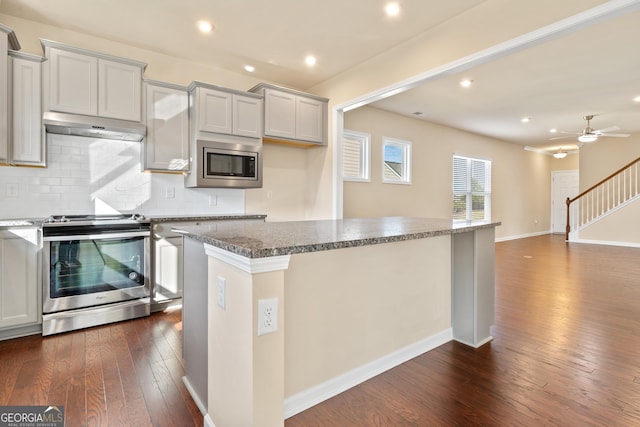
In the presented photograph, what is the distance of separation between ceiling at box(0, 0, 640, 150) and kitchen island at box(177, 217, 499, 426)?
6.93 ft

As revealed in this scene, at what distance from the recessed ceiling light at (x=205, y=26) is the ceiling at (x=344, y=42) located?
0.06 m

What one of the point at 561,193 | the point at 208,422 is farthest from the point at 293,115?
the point at 561,193

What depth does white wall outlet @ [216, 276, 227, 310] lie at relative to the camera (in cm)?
140

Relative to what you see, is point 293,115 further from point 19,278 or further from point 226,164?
point 19,278

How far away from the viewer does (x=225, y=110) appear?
3803mm

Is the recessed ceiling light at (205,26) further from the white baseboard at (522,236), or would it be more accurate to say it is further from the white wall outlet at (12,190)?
the white baseboard at (522,236)

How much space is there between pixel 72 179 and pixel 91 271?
3.55 ft

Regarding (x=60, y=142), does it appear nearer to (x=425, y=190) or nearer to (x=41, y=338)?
(x=41, y=338)

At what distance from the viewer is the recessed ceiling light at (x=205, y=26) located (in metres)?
3.12

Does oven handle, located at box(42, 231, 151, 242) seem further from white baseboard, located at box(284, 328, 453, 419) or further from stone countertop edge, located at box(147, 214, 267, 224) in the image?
white baseboard, located at box(284, 328, 453, 419)

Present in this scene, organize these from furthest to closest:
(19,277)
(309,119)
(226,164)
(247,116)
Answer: (309,119), (247,116), (226,164), (19,277)

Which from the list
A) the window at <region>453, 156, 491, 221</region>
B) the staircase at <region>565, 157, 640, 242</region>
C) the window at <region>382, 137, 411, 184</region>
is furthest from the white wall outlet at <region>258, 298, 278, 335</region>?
the staircase at <region>565, 157, 640, 242</region>

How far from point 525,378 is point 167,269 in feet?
10.7

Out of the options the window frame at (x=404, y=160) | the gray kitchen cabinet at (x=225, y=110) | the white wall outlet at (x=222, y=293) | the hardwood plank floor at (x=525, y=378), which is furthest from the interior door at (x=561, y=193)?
the white wall outlet at (x=222, y=293)
